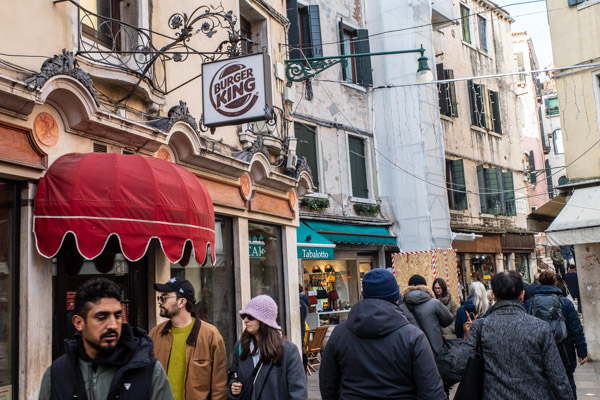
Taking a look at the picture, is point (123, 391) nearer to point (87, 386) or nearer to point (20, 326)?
point (87, 386)

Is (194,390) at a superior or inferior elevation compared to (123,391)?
inferior

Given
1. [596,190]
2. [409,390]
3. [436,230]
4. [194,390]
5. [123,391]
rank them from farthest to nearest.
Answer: [436,230]
[596,190]
[194,390]
[409,390]
[123,391]

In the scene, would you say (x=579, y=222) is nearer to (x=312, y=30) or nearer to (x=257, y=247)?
(x=257, y=247)

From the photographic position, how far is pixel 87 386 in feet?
9.96

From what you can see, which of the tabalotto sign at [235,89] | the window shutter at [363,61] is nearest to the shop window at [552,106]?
the window shutter at [363,61]

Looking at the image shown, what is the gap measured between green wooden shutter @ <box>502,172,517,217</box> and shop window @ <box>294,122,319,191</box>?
11.9m

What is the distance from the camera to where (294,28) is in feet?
56.4

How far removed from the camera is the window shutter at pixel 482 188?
84.0 ft

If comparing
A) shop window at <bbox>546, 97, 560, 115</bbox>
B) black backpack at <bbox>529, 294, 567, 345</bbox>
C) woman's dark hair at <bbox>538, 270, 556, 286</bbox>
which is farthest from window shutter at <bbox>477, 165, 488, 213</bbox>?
shop window at <bbox>546, 97, 560, 115</bbox>

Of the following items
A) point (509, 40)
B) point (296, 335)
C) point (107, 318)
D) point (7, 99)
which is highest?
point (509, 40)

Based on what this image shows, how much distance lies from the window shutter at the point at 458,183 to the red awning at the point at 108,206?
58.4ft

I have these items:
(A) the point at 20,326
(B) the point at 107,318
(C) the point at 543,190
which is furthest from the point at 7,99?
(C) the point at 543,190

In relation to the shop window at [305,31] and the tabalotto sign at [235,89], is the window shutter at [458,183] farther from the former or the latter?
the tabalotto sign at [235,89]

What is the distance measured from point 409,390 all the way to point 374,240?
1522cm
